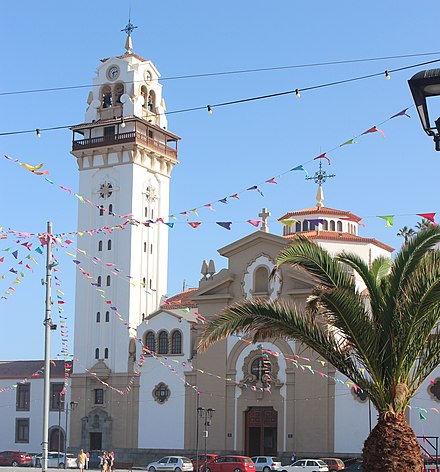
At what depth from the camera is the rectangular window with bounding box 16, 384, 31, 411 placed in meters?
66.9

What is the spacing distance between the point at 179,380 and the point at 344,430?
11547 millimetres

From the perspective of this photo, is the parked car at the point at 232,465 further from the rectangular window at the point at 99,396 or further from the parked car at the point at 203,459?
the rectangular window at the point at 99,396

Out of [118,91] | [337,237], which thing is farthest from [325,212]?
[118,91]

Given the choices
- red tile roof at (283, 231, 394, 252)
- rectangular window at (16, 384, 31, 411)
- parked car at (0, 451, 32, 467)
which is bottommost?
parked car at (0, 451, 32, 467)

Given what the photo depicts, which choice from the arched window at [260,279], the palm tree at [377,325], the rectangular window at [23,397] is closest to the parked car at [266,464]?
the arched window at [260,279]

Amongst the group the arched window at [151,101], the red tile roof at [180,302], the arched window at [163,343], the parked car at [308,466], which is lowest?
the parked car at [308,466]

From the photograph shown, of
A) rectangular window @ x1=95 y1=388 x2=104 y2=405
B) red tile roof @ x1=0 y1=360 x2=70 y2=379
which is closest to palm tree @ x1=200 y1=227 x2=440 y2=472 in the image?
rectangular window @ x1=95 y1=388 x2=104 y2=405

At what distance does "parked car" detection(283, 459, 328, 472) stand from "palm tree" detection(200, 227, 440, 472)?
28.7 m

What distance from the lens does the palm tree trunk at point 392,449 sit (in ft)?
56.0

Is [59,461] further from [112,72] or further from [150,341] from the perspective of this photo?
[112,72]

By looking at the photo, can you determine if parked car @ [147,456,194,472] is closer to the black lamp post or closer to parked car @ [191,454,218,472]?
parked car @ [191,454,218,472]

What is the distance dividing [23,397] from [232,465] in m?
24.4

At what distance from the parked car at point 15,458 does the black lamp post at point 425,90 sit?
56074 mm

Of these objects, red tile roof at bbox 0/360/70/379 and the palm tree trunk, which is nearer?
the palm tree trunk
